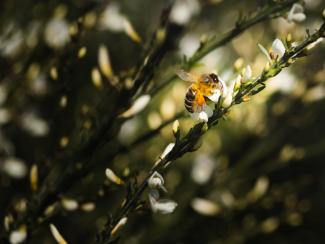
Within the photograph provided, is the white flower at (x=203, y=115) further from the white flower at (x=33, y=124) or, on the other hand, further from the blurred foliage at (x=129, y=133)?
the white flower at (x=33, y=124)

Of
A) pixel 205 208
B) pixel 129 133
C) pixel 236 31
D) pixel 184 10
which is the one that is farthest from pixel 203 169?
pixel 236 31

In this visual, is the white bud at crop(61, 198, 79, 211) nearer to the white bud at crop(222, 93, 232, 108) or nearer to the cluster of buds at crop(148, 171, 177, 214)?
the cluster of buds at crop(148, 171, 177, 214)

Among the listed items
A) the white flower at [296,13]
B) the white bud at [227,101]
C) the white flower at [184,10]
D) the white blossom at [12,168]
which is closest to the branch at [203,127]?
the white bud at [227,101]

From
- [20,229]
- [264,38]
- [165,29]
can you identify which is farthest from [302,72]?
[20,229]

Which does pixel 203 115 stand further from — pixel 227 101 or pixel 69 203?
pixel 69 203

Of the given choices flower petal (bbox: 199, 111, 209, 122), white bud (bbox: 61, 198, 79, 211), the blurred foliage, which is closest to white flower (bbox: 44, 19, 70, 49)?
the blurred foliage

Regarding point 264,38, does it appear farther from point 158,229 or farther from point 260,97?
point 158,229

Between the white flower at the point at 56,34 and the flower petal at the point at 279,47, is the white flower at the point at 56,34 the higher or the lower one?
the higher one
